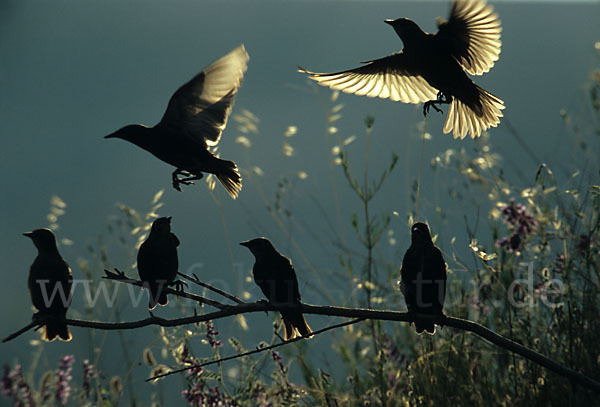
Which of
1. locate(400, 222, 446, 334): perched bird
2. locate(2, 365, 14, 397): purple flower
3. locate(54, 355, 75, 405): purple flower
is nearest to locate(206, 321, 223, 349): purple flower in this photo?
locate(400, 222, 446, 334): perched bird

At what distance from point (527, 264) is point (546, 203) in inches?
17.5

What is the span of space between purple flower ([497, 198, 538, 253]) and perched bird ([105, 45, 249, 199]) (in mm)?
1733

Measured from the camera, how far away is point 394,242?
3623 mm

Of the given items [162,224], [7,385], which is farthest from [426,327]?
[7,385]

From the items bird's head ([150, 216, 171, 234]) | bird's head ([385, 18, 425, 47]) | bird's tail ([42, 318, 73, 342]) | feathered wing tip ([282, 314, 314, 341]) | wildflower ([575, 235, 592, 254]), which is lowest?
feathered wing tip ([282, 314, 314, 341])

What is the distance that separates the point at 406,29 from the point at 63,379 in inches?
95.1

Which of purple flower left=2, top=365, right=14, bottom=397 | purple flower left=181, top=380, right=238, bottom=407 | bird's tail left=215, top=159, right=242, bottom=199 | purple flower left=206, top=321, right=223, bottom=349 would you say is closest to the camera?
bird's tail left=215, top=159, right=242, bottom=199

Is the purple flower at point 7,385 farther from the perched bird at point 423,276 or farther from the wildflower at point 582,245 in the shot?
the wildflower at point 582,245

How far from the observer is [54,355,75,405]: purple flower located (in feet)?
10.1

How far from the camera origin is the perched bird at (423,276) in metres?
1.94

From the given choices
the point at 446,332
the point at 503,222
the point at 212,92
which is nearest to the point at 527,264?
the point at 503,222

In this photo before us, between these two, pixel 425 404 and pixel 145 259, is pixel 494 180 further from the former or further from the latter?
pixel 145 259

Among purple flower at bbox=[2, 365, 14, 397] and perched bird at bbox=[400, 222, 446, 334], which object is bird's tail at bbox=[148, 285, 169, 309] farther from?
purple flower at bbox=[2, 365, 14, 397]

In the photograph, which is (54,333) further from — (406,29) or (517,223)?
(517,223)
